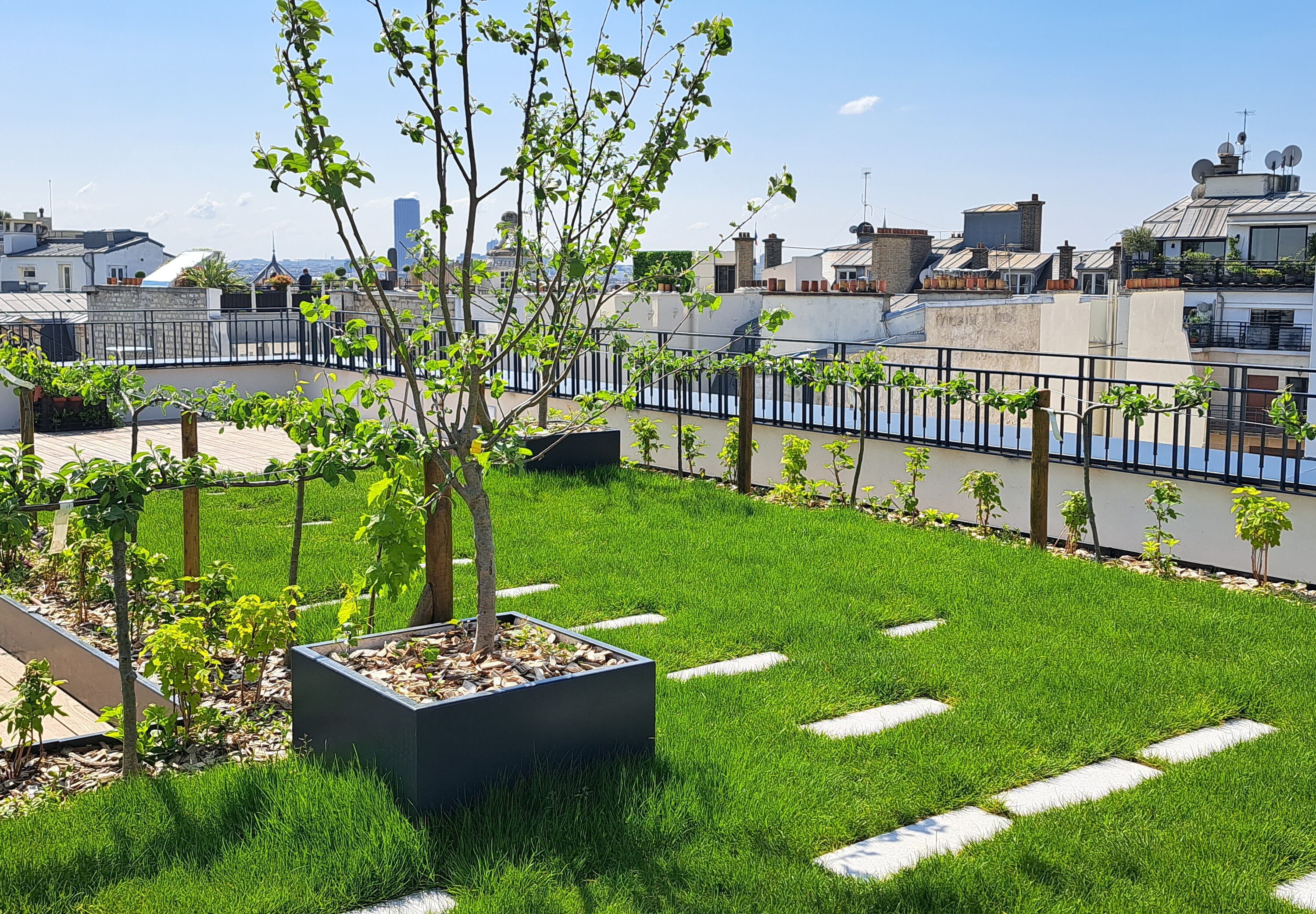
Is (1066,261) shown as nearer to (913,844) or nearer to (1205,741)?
(1205,741)

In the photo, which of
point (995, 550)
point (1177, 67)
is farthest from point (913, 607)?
point (1177, 67)

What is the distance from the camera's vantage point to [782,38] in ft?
26.7

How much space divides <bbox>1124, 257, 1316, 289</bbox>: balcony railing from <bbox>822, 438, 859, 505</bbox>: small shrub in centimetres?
3133

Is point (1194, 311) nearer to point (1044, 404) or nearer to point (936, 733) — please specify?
point (1044, 404)

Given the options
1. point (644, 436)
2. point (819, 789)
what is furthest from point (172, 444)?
point (819, 789)

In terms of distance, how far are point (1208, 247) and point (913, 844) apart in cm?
4582

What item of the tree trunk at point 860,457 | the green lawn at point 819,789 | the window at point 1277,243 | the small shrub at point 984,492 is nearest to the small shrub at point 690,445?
the tree trunk at point 860,457

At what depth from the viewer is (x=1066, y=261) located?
3897 centimetres

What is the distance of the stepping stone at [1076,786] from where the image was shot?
12.4 ft

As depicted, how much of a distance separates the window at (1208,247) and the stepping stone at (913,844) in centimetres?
4472

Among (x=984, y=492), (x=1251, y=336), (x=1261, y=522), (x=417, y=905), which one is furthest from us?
(x=1251, y=336)

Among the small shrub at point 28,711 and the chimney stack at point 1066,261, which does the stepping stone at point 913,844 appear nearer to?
the small shrub at point 28,711

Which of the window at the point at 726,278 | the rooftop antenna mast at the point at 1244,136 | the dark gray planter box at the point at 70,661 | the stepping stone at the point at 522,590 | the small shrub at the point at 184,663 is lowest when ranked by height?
the dark gray planter box at the point at 70,661

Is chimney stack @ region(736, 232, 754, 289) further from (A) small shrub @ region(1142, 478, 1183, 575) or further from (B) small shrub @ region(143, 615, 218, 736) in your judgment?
(B) small shrub @ region(143, 615, 218, 736)
